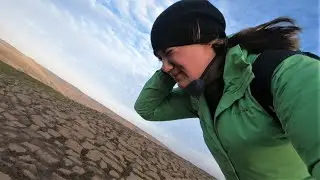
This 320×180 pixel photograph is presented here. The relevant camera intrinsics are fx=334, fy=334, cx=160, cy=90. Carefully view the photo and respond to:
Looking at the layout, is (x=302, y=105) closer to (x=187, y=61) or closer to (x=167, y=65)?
(x=187, y=61)

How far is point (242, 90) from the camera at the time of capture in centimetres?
154

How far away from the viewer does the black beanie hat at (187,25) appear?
6.22 feet

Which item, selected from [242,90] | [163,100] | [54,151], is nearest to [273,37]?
[242,90]

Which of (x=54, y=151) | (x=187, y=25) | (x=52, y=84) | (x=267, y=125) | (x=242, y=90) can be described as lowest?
(x=54, y=151)

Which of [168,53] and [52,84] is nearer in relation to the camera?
[168,53]

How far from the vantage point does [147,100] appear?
2.51 m

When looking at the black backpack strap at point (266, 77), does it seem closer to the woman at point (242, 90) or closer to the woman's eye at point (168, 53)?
the woman at point (242, 90)

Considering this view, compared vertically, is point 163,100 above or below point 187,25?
below

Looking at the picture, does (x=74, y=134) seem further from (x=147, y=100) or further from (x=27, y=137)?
(x=147, y=100)

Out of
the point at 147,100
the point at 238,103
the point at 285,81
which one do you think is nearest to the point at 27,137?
the point at 147,100

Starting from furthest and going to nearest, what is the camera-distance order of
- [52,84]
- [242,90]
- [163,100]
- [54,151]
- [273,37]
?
[52,84]
[54,151]
[163,100]
[273,37]
[242,90]

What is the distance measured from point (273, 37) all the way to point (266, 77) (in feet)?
1.57

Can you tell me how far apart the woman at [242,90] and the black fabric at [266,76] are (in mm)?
22

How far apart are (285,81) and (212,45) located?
0.72m
